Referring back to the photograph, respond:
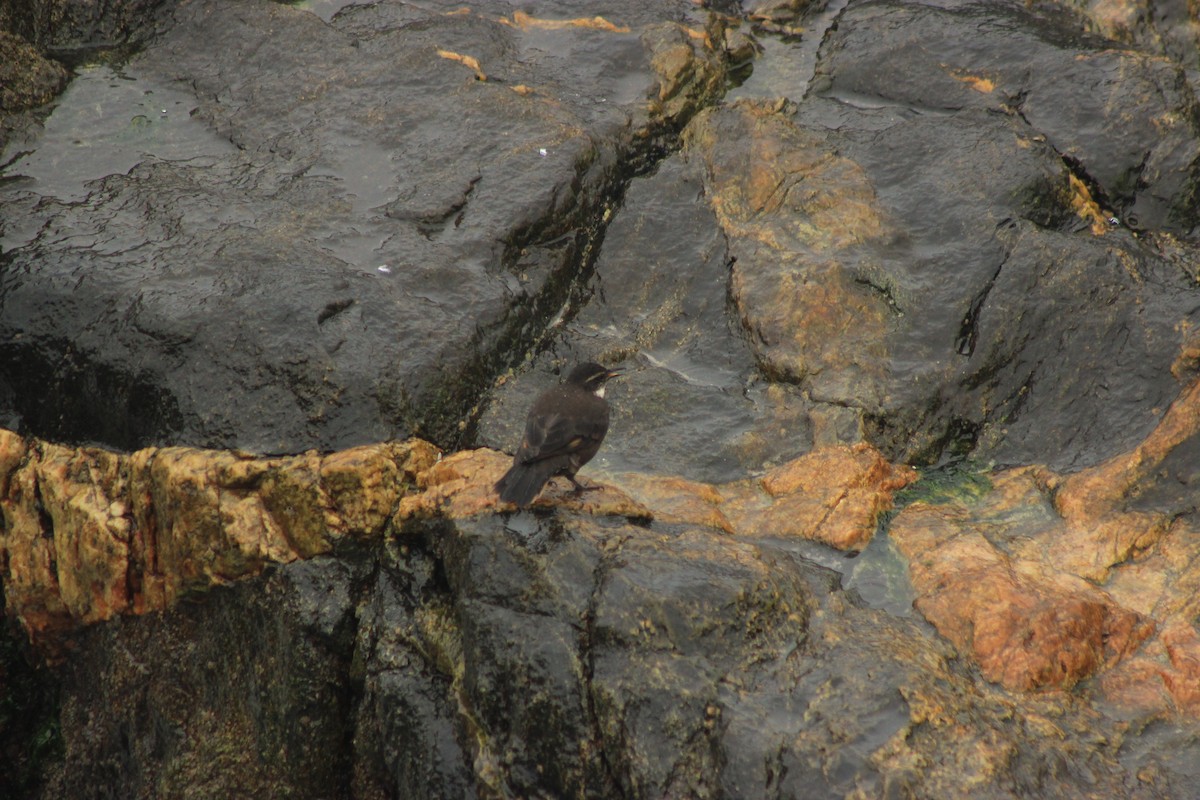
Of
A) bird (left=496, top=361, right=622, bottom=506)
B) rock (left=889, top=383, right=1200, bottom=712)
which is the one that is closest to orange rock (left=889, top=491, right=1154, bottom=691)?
rock (left=889, top=383, right=1200, bottom=712)

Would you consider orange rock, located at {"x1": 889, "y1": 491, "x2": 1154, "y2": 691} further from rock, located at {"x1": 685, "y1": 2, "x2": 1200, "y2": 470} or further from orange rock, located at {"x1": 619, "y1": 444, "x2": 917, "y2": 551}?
rock, located at {"x1": 685, "y1": 2, "x2": 1200, "y2": 470}

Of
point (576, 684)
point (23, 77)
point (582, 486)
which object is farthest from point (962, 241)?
point (23, 77)

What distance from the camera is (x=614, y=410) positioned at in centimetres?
771

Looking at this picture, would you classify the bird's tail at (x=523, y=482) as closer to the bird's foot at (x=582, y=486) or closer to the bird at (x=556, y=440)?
the bird at (x=556, y=440)

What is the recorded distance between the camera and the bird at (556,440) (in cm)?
594

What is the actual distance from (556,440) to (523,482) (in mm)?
307

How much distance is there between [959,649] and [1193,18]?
771cm

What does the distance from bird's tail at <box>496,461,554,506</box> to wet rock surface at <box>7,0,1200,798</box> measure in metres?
0.18

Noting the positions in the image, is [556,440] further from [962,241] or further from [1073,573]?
[962,241]

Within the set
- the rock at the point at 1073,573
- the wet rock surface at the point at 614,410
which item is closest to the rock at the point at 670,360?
the wet rock surface at the point at 614,410

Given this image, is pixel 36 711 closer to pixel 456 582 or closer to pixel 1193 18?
pixel 456 582

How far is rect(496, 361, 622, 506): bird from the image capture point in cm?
594

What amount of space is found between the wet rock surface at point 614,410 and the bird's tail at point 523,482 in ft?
0.60

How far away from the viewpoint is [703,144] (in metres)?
9.32
